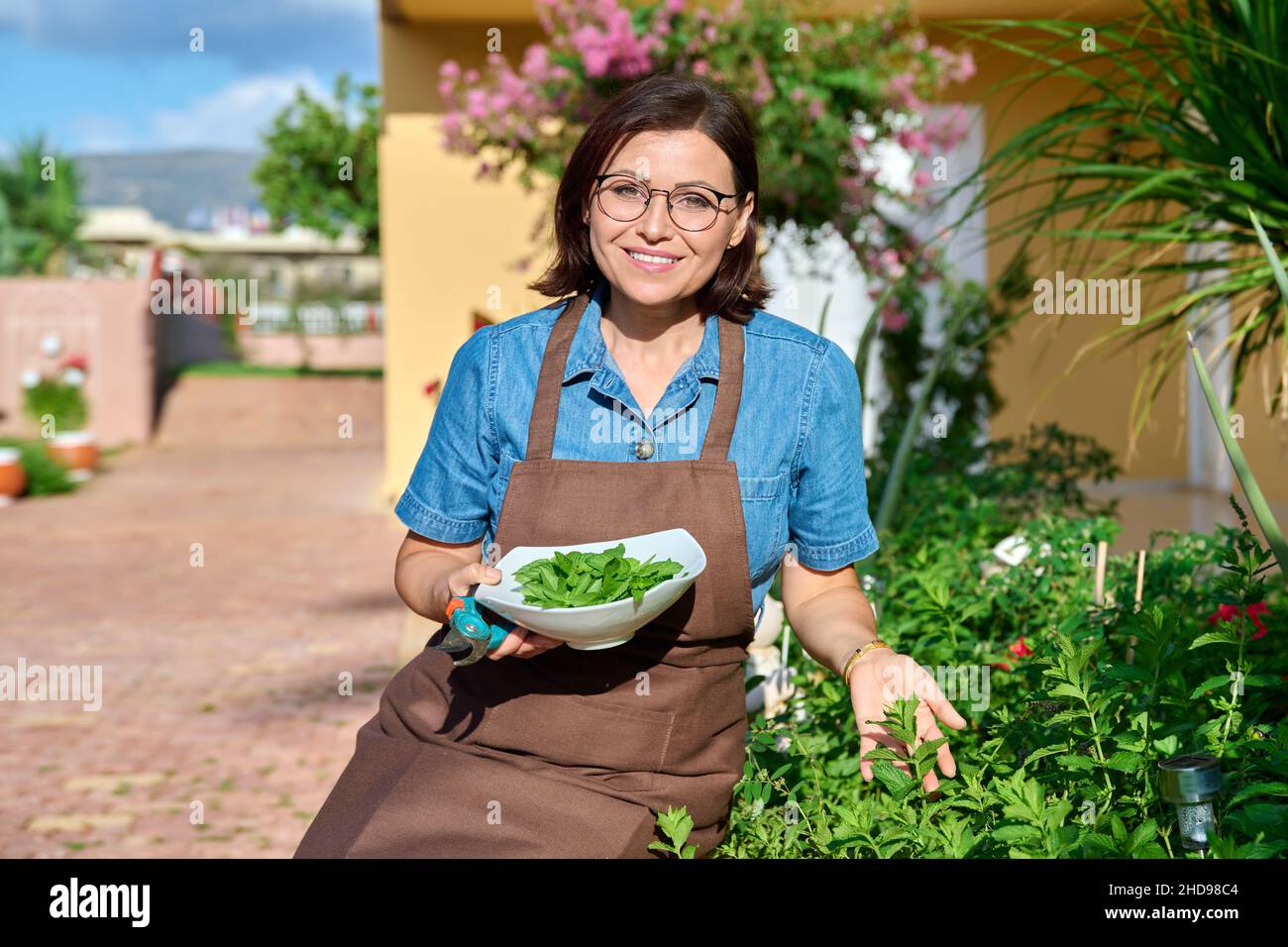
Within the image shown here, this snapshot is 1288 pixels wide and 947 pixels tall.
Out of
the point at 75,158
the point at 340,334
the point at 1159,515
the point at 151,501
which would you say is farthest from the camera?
the point at 75,158

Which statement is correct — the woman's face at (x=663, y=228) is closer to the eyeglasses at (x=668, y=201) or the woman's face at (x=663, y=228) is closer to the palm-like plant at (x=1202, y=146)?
the eyeglasses at (x=668, y=201)

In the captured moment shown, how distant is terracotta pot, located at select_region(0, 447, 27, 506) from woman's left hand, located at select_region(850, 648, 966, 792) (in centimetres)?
1245

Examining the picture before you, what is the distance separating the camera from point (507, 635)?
1.69 m

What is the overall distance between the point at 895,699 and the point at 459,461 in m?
0.70

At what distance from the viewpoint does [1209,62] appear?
3.18m

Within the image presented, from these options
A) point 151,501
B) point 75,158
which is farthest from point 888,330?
point 75,158

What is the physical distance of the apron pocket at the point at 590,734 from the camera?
1.80m

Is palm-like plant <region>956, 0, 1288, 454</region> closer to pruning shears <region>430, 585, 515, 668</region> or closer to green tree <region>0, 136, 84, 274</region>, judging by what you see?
pruning shears <region>430, 585, 515, 668</region>

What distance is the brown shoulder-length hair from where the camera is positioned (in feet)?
6.31

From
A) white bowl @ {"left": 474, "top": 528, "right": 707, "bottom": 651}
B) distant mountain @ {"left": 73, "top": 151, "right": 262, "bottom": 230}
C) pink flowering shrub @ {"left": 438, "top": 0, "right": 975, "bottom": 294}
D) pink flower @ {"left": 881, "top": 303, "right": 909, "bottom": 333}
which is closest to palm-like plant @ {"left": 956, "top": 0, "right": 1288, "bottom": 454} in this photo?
white bowl @ {"left": 474, "top": 528, "right": 707, "bottom": 651}

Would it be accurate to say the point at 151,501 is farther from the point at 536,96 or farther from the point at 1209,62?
the point at 1209,62

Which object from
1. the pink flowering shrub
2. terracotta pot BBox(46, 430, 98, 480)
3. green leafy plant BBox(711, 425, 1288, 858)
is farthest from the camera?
terracotta pot BBox(46, 430, 98, 480)

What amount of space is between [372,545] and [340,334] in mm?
20517

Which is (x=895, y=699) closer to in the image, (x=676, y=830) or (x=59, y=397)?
(x=676, y=830)
